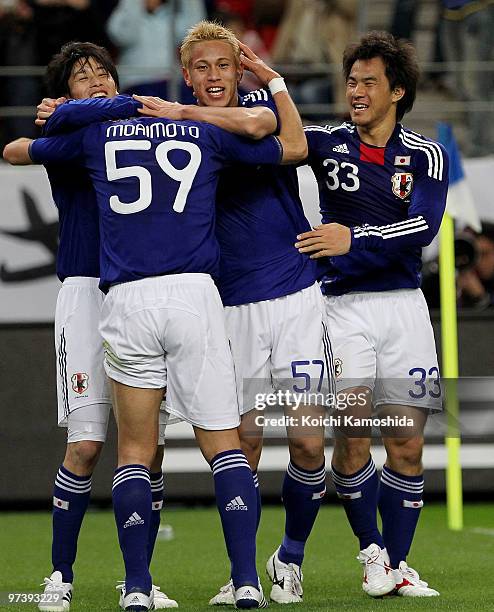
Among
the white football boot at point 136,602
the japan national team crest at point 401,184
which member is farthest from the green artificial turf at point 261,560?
the japan national team crest at point 401,184

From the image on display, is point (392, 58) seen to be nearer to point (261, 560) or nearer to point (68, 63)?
point (68, 63)

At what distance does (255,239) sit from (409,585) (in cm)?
174

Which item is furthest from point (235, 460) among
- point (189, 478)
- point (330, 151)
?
point (189, 478)

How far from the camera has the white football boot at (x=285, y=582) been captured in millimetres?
5715

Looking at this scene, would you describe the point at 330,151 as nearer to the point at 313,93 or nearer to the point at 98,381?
the point at 98,381

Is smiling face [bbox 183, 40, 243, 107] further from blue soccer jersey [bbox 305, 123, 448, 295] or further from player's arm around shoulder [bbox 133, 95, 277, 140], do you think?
blue soccer jersey [bbox 305, 123, 448, 295]

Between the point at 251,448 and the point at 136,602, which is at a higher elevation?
the point at 251,448

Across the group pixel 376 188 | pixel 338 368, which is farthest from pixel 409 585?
pixel 376 188

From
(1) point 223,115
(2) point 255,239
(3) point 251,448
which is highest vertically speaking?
(1) point 223,115

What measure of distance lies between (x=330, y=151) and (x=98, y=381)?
1.55 meters

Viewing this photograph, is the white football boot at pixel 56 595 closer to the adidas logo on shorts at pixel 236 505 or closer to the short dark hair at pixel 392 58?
the adidas logo on shorts at pixel 236 505

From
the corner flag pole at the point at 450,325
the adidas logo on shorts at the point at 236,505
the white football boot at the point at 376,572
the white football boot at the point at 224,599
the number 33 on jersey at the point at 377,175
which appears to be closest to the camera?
the adidas logo on shorts at the point at 236,505

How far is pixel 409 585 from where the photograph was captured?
5883mm

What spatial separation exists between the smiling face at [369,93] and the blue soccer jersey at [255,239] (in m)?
0.45
